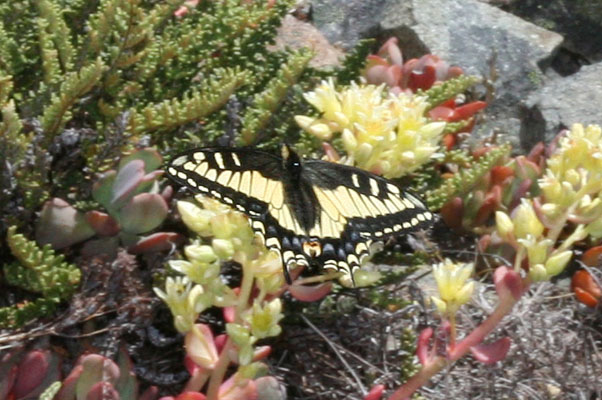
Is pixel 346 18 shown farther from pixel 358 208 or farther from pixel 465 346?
pixel 465 346

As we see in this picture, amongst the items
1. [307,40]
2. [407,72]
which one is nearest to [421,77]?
[407,72]

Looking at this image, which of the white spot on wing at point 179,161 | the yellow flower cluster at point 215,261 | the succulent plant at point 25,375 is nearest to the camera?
the yellow flower cluster at point 215,261

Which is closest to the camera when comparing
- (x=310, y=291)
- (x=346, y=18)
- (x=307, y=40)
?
(x=310, y=291)

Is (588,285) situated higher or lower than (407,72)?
A: lower

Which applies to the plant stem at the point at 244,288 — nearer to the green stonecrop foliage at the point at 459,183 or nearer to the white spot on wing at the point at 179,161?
the white spot on wing at the point at 179,161

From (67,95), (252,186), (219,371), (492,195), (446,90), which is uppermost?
(67,95)

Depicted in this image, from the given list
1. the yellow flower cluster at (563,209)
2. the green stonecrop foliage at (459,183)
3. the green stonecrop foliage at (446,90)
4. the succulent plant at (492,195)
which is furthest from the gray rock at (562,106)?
the yellow flower cluster at (563,209)

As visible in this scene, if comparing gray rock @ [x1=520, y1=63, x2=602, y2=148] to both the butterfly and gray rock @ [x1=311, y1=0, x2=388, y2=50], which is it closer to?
gray rock @ [x1=311, y1=0, x2=388, y2=50]

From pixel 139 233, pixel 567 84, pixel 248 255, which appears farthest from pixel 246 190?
pixel 567 84
